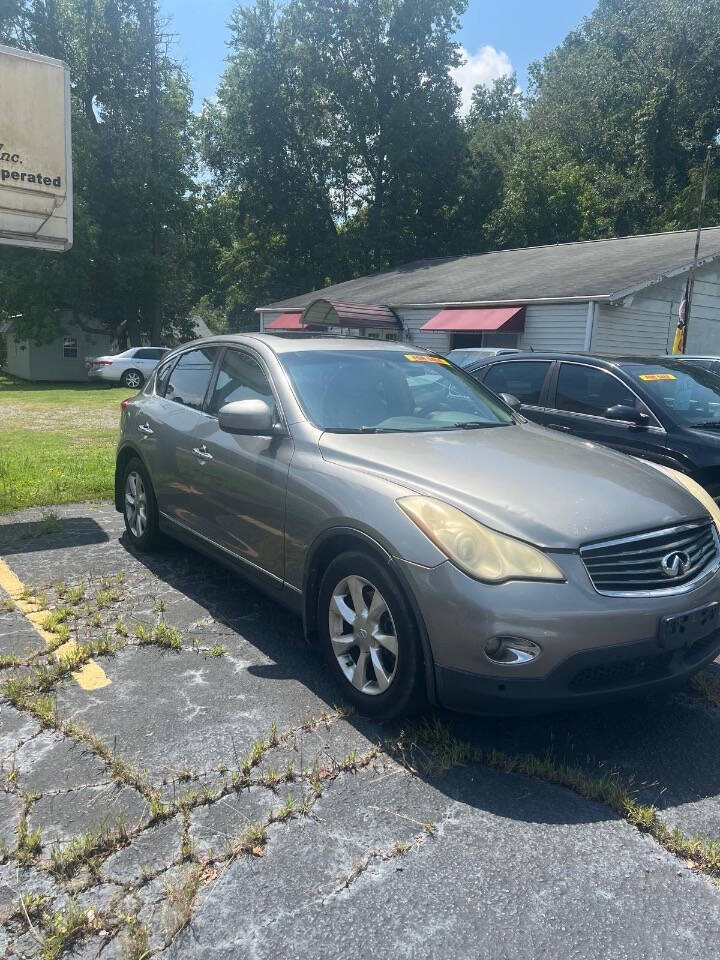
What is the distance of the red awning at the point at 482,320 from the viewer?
18859 mm

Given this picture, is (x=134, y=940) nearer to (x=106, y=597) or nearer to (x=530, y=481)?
(x=530, y=481)

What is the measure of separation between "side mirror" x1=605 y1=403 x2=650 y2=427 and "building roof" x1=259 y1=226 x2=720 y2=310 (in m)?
11.7

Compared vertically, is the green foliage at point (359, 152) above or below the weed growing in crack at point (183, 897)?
above

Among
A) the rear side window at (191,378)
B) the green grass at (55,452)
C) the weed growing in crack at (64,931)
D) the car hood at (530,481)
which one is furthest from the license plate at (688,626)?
the green grass at (55,452)

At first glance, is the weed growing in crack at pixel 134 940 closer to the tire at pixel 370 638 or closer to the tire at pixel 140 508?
the tire at pixel 370 638

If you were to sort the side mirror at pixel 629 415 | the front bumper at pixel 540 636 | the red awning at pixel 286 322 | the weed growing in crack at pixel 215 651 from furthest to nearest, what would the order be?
the red awning at pixel 286 322 → the side mirror at pixel 629 415 → the weed growing in crack at pixel 215 651 → the front bumper at pixel 540 636

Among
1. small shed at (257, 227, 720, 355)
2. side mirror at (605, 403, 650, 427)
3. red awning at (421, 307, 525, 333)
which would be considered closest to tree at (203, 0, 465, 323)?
small shed at (257, 227, 720, 355)

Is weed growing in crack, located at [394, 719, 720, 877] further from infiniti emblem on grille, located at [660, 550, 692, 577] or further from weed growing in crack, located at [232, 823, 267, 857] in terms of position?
infiniti emblem on grille, located at [660, 550, 692, 577]

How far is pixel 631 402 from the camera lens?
6184 mm

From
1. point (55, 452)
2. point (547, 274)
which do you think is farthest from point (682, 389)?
point (547, 274)

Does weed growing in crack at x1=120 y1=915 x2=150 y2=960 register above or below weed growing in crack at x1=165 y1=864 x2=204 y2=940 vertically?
below

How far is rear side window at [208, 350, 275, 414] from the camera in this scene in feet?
14.1

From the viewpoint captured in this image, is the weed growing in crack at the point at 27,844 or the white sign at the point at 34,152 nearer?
the weed growing in crack at the point at 27,844

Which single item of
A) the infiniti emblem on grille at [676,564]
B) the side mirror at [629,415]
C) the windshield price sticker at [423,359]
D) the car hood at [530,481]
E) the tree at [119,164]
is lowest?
the infiniti emblem on grille at [676,564]
